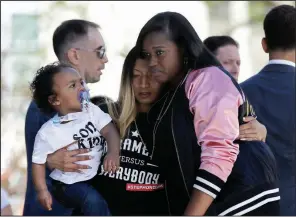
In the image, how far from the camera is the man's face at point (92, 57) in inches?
137

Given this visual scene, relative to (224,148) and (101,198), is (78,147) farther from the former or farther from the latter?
(224,148)

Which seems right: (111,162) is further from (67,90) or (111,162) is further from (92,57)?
(92,57)

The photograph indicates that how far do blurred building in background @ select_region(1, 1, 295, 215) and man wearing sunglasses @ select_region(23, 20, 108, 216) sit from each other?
3.83 meters

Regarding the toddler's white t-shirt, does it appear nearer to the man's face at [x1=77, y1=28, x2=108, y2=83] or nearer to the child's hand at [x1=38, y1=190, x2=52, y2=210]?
the child's hand at [x1=38, y1=190, x2=52, y2=210]

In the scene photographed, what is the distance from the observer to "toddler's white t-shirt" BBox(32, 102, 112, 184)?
3.08 meters

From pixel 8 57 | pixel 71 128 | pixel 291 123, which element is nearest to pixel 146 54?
pixel 71 128

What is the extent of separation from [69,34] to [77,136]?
0.83m

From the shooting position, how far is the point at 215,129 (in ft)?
8.91

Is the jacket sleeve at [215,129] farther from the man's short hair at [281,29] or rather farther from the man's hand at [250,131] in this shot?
the man's short hair at [281,29]

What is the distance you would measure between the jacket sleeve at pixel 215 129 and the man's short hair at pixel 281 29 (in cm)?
101

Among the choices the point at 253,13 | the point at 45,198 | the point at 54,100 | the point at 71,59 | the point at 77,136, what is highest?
the point at 71,59

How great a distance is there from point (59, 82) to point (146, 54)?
413 mm

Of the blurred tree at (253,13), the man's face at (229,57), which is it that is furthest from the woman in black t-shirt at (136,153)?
the blurred tree at (253,13)

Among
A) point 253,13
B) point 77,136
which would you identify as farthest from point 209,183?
point 253,13
